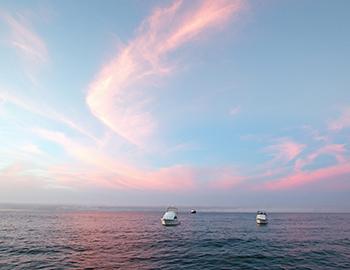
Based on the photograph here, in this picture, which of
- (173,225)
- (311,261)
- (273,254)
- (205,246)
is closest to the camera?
(311,261)

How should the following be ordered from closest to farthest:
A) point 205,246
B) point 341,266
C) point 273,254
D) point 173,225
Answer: point 341,266 < point 273,254 < point 205,246 < point 173,225

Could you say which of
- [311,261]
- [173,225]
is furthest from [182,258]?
[173,225]

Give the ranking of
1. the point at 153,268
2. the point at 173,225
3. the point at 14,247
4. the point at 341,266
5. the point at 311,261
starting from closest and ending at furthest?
the point at 153,268 → the point at 341,266 → the point at 311,261 → the point at 14,247 → the point at 173,225

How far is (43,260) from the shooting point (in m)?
38.5

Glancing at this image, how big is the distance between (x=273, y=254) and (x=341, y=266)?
390 inches

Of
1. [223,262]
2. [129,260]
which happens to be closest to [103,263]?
[129,260]

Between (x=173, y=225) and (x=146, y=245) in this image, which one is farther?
(x=173, y=225)

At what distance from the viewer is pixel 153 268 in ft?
114

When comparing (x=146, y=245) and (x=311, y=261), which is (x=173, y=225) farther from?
(x=311, y=261)

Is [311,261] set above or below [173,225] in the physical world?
below

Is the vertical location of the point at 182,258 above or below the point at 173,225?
below

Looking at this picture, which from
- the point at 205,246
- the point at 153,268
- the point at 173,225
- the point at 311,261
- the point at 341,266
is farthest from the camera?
the point at 173,225

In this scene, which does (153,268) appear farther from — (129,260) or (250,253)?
(250,253)

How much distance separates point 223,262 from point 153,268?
32.1ft
